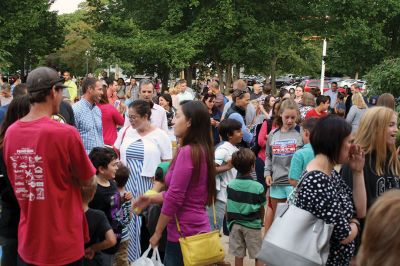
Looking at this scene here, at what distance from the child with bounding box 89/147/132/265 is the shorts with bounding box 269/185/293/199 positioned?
2.31 metres

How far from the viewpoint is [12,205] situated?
4121mm

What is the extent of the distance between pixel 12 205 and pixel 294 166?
107 inches

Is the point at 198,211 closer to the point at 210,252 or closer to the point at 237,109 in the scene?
the point at 210,252

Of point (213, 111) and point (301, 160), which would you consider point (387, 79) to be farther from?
point (301, 160)

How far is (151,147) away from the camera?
5.97 m

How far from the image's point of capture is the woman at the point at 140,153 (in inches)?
234

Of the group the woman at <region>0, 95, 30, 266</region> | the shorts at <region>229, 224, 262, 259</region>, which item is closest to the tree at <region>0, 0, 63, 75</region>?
the shorts at <region>229, 224, 262, 259</region>

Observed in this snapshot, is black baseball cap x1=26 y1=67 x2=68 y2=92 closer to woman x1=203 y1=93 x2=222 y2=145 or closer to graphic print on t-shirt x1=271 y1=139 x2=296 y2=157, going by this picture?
graphic print on t-shirt x1=271 y1=139 x2=296 y2=157

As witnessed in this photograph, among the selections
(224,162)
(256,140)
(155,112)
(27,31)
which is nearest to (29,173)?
(224,162)

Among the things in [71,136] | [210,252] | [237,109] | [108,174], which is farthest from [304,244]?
[237,109]

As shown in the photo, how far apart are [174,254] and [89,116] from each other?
347cm

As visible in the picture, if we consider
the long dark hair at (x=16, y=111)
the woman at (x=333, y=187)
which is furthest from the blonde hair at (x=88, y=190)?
the woman at (x=333, y=187)

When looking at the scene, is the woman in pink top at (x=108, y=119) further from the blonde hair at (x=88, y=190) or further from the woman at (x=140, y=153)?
the blonde hair at (x=88, y=190)

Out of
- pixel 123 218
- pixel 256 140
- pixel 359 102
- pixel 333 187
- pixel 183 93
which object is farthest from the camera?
pixel 183 93
